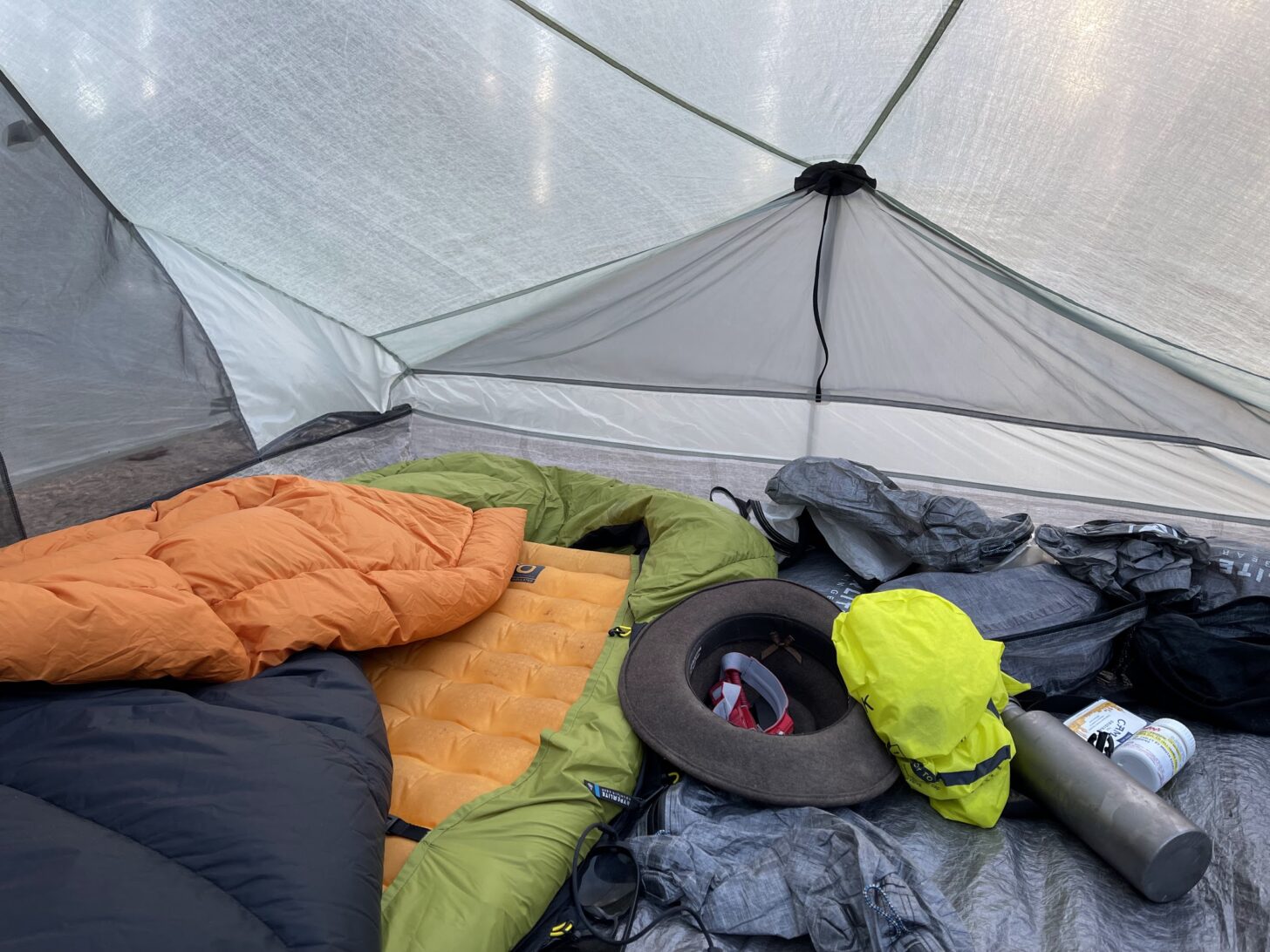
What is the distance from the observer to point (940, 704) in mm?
1364

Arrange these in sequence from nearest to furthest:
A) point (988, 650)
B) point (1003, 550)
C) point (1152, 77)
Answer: point (988, 650) < point (1152, 77) < point (1003, 550)

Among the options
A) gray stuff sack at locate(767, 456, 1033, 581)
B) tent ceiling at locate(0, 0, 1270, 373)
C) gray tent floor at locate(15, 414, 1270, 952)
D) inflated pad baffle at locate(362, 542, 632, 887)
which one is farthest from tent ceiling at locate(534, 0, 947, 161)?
gray tent floor at locate(15, 414, 1270, 952)

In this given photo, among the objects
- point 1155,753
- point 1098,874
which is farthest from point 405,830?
point 1155,753

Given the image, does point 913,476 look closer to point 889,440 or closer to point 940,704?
point 889,440

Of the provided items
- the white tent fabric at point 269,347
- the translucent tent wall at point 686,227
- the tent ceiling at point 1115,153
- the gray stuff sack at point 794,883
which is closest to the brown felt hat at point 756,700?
the gray stuff sack at point 794,883

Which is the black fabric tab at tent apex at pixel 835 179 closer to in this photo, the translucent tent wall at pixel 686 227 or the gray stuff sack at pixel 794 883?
the translucent tent wall at pixel 686 227

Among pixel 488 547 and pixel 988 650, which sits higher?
pixel 988 650

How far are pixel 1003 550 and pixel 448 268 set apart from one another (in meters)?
2.13

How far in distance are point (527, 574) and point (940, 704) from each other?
1051 mm

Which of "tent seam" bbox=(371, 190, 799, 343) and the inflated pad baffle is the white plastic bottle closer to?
the inflated pad baffle

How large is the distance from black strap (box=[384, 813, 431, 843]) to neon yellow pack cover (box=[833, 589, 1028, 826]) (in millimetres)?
850

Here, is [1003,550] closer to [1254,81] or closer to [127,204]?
[1254,81]

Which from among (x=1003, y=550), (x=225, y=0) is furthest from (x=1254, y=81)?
(x=225, y=0)

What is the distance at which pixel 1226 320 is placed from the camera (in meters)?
2.03
